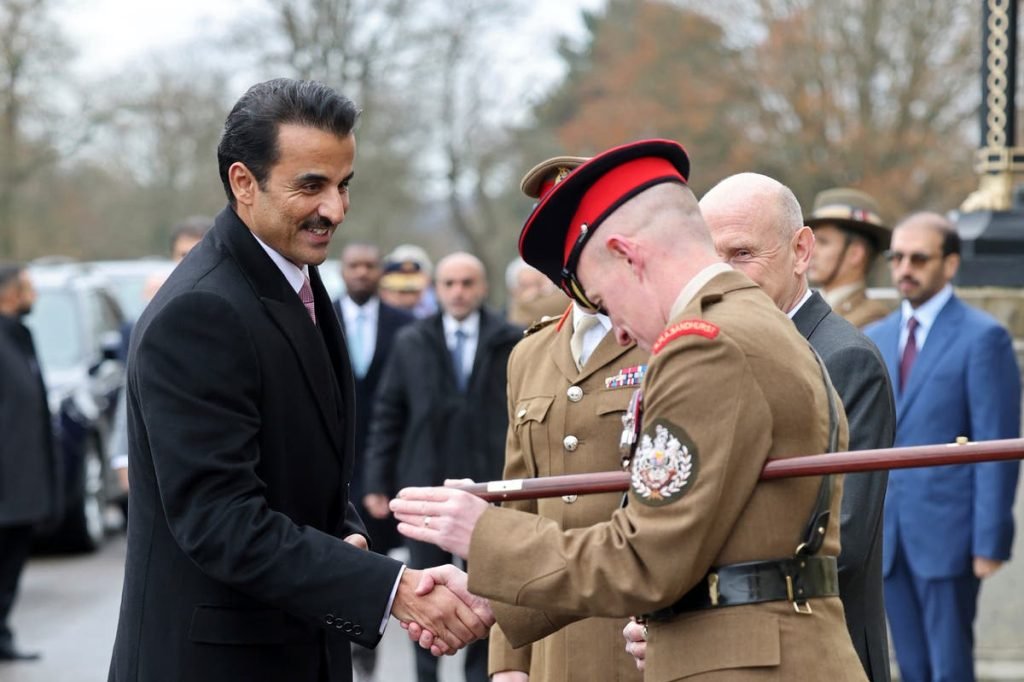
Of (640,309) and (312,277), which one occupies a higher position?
(312,277)

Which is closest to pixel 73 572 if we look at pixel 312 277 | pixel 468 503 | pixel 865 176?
pixel 312 277

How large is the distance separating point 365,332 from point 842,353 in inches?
249

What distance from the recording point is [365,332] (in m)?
10.2

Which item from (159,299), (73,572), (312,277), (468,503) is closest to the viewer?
(468,503)

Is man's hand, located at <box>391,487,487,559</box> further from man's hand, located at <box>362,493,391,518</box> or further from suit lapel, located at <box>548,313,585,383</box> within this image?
man's hand, located at <box>362,493,391,518</box>

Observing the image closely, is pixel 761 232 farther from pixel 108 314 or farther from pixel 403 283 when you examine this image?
pixel 108 314

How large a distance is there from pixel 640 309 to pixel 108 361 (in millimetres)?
10987

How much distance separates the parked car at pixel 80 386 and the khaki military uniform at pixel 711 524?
9751 mm

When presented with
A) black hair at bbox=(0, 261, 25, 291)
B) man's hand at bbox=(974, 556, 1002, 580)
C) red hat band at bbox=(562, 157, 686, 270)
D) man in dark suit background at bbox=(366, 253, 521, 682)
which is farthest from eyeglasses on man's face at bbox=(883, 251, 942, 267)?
black hair at bbox=(0, 261, 25, 291)

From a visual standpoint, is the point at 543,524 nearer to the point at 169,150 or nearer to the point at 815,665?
the point at 815,665

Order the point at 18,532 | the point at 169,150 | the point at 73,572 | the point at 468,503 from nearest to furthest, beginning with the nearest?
the point at 468,503 → the point at 18,532 → the point at 73,572 → the point at 169,150

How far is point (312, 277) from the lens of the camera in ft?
13.0

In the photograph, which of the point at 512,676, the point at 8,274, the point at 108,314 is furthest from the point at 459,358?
the point at 108,314

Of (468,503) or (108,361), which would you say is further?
(108,361)
